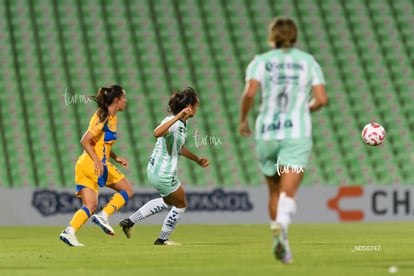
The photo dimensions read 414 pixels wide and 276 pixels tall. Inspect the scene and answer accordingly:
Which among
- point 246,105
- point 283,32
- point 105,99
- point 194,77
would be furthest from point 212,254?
point 194,77

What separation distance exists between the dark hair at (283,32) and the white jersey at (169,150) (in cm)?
302

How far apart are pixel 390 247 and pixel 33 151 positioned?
1018cm

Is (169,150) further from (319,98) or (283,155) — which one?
(319,98)

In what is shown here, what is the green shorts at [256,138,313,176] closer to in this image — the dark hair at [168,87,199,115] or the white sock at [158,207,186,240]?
the dark hair at [168,87,199,115]

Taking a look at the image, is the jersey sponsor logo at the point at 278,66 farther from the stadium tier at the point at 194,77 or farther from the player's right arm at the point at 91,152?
the stadium tier at the point at 194,77

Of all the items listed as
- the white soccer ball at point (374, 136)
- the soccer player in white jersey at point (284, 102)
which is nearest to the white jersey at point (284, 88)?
the soccer player in white jersey at point (284, 102)

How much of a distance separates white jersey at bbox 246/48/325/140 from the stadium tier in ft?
34.4

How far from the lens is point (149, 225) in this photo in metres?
17.0

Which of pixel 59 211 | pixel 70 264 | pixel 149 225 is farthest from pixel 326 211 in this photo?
pixel 70 264

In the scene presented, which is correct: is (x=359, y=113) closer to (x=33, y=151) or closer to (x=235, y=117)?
(x=235, y=117)

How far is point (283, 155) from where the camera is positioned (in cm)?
736

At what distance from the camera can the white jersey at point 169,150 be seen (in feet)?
33.8

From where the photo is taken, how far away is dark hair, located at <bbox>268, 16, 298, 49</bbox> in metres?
7.29

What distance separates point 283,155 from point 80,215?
360cm
